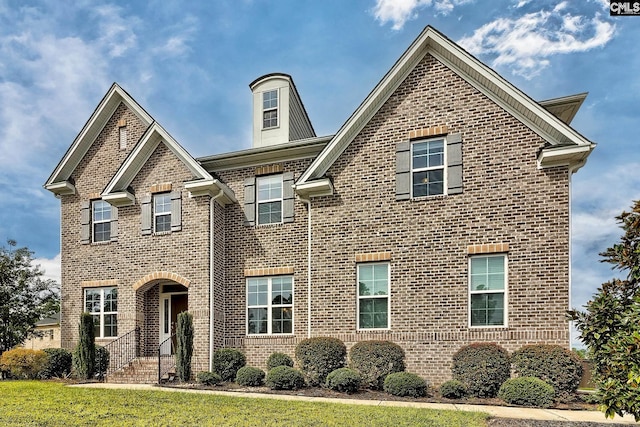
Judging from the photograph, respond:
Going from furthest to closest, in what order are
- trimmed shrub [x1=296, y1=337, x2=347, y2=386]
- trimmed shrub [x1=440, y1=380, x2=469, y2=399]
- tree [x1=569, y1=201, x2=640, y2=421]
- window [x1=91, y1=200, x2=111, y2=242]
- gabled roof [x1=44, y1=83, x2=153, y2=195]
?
gabled roof [x1=44, y1=83, x2=153, y2=195] → window [x1=91, y1=200, x2=111, y2=242] → trimmed shrub [x1=296, y1=337, x2=347, y2=386] → trimmed shrub [x1=440, y1=380, x2=469, y2=399] → tree [x1=569, y1=201, x2=640, y2=421]

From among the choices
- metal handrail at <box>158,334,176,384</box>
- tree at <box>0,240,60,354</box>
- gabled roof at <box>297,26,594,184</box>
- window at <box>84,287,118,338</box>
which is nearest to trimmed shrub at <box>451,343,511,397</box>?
gabled roof at <box>297,26,594,184</box>

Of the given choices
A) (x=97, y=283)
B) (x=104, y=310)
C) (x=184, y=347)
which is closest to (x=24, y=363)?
(x=104, y=310)

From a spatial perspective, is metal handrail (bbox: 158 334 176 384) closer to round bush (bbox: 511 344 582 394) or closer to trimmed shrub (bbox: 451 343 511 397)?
trimmed shrub (bbox: 451 343 511 397)

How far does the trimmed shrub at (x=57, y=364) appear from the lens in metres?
15.5

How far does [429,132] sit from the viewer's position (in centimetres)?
1335

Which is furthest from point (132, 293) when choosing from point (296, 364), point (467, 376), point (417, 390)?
point (467, 376)

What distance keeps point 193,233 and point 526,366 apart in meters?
10.5

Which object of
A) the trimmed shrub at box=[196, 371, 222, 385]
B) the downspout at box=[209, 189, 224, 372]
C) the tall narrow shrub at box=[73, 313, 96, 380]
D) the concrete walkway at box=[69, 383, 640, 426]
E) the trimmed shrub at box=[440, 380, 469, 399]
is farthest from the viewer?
the tall narrow shrub at box=[73, 313, 96, 380]

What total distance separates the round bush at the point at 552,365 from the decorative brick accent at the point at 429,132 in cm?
619

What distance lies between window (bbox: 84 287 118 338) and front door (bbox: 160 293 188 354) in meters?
1.60

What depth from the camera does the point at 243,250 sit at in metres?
15.5

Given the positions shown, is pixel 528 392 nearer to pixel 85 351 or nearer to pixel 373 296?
pixel 373 296

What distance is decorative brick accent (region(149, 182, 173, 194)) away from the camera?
1589 cm

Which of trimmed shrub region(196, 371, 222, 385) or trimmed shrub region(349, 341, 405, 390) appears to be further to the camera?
trimmed shrub region(196, 371, 222, 385)
